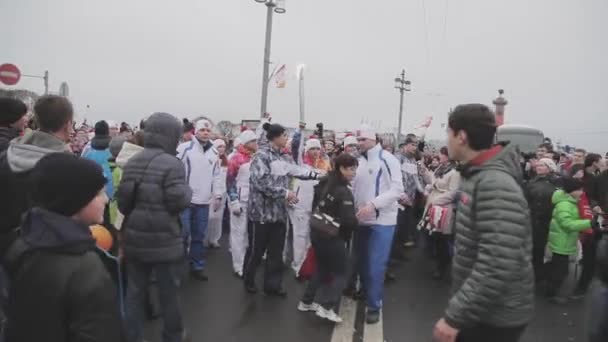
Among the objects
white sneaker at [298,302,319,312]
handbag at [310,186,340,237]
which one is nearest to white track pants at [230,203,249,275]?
white sneaker at [298,302,319,312]

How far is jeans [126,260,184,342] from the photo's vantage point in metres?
3.69

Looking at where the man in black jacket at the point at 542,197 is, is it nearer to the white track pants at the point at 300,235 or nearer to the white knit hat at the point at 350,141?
the white knit hat at the point at 350,141

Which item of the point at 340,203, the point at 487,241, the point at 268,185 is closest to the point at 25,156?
the point at 268,185

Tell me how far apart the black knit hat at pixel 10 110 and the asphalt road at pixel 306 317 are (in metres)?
2.39

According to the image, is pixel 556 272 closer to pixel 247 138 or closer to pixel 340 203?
pixel 340 203

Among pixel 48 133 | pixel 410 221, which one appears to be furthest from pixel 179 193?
pixel 410 221

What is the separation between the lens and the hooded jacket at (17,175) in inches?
119

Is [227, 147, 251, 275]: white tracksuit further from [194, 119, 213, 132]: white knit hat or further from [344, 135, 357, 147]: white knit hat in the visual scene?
[344, 135, 357, 147]: white knit hat

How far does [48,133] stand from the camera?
324 cm

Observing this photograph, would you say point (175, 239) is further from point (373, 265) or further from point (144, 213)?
point (373, 265)

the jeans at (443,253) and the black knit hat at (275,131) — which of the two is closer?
the black knit hat at (275,131)

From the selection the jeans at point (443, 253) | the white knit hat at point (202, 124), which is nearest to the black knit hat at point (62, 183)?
the white knit hat at point (202, 124)

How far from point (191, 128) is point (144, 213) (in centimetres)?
398

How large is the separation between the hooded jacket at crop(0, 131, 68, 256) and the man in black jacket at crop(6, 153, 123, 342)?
1.52m
